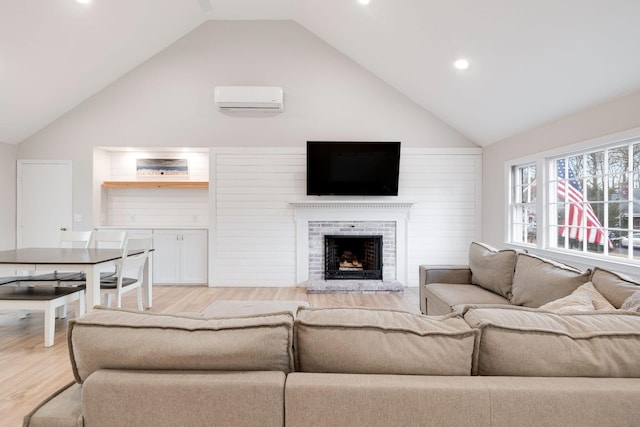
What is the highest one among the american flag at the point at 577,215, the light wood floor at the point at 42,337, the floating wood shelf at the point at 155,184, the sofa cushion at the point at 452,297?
the floating wood shelf at the point at 155,184

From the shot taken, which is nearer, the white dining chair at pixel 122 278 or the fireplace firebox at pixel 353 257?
the white dining chair at pixel 122 278

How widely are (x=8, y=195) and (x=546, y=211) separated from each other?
25.0 ft

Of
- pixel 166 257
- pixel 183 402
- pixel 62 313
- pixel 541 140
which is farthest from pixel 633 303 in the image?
pixel 166 257

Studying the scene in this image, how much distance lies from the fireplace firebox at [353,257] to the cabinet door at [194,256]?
75.0 inches

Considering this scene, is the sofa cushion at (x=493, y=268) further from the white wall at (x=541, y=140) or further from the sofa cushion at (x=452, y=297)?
the white wall at (x=541, y=140)

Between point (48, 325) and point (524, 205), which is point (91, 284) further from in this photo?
point (524, 205)

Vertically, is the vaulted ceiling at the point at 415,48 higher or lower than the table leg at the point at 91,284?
higher

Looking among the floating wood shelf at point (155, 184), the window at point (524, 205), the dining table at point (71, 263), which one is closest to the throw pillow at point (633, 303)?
the window at point (524, 205)

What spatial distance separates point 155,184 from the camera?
552 cm

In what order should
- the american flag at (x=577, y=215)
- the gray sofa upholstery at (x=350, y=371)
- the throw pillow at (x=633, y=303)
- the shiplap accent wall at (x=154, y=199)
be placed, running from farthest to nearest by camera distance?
the shiplap accent wall at (x=154, y=199), the american flag at (x=577, y=215), the throw pillow at (x=633, y=303), the gray sofa upholstery at (x=350, y=371)

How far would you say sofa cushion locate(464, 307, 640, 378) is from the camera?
0.97 meters

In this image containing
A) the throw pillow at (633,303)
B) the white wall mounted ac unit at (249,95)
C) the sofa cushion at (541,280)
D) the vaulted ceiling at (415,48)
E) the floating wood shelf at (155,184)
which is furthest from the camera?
the floating wood shelf at (155,184)

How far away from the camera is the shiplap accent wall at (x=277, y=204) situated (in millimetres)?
5242

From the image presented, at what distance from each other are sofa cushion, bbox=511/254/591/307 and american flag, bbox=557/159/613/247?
47.6 inches
